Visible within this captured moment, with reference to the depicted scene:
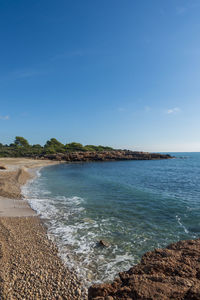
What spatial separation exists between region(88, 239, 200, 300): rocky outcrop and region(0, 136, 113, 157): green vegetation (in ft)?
281

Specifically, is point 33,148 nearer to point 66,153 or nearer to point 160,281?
point 66,153

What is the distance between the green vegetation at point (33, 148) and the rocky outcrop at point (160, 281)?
8578 cm

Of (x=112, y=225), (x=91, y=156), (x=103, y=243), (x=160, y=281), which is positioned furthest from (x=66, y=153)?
(x=160, y=281)

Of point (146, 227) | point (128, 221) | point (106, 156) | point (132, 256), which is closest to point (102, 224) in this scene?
point (128, 221)

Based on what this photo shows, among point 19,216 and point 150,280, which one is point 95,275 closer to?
point 150,280

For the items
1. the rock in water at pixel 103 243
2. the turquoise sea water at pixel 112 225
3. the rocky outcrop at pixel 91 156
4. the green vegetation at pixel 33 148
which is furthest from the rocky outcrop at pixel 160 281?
the green vegetation at pixel 33 148

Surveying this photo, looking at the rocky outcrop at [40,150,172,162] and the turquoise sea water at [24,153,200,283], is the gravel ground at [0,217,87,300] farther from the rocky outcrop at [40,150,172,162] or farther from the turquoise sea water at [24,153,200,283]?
the rocky outcrop at [40,150,172,162]

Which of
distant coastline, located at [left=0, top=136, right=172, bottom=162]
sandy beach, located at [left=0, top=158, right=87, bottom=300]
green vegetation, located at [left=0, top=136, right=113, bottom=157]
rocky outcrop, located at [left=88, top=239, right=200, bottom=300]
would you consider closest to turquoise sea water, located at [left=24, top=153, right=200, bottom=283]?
sandy beach, located at [left=0, top=158, right=87, bottom=300]

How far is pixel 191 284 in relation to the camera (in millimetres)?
3109

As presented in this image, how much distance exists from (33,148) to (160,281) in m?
112

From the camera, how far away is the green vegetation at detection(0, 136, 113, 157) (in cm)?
8424

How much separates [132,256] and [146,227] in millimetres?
3123

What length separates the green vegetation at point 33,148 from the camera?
84238 mm

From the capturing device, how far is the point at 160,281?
10.8 ft
